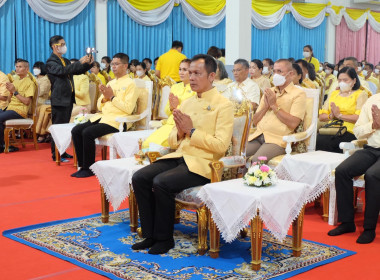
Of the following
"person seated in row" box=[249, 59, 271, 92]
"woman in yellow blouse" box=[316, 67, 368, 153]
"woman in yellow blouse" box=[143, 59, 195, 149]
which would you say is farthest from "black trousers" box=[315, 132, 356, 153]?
"person seated in row" box=[249, 59, 271, 92]

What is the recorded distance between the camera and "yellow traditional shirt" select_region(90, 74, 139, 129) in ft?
20.5

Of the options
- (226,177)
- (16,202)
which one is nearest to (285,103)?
(226,177)

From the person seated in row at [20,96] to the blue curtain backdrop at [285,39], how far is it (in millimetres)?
7955

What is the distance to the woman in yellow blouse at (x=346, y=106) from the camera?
5.29 m

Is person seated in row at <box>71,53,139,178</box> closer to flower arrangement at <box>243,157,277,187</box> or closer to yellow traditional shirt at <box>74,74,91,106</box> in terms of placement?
yellow traditional shirt at <box>74,74,91,106</box>

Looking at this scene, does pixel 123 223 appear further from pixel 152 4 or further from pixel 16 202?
pixel 152 4

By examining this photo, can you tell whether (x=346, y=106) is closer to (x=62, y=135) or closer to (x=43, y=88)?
(x=62, y=135)

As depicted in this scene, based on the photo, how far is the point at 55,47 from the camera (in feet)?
23.2

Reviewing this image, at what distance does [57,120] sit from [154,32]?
6.01m

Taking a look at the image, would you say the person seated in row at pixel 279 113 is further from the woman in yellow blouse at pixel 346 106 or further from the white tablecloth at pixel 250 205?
the white tablecloth at pixel 250 205

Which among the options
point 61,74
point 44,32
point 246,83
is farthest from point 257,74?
point 44,32

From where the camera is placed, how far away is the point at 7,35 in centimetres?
1042

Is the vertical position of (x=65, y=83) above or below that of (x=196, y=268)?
above

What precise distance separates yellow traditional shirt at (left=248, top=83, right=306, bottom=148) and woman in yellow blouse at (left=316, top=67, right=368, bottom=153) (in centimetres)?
54
